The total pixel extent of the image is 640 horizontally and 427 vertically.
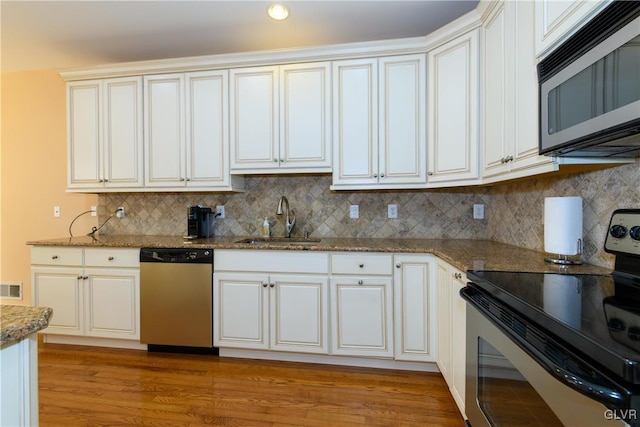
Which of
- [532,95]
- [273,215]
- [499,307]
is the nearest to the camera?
[499,307]

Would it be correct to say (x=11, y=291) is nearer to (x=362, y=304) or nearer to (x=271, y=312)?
(x=271, y=312)

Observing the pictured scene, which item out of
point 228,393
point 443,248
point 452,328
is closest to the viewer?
point 452,328

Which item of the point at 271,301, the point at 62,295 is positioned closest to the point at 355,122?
the point at 271,301

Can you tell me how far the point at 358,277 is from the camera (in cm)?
234

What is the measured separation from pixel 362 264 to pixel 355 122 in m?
1.11

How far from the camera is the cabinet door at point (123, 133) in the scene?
112 inches

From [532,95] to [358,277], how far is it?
4.91 ft

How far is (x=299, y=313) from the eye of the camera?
240 centimetres

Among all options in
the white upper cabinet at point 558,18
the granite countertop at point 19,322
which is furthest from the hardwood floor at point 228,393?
the white upper cabinet at point 558,18

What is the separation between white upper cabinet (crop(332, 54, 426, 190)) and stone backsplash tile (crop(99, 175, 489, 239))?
35 centimetres

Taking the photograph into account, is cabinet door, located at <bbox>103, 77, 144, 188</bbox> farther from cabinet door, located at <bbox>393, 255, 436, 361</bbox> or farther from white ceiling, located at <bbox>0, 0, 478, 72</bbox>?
cabinet door, located at <bbox>393, 255, 436, 361</bbox>

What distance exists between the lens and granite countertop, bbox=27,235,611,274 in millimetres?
1508

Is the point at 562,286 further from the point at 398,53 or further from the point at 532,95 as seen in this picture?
the point at 398,53

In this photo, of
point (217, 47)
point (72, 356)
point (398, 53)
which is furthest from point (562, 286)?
point (72, 356)
